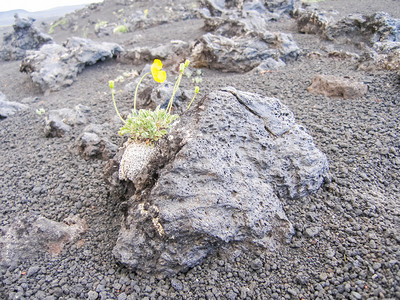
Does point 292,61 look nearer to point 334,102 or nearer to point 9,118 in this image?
point 334,102

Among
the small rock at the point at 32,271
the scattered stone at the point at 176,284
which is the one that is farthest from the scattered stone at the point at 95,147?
the scattered stone at the point at 176,284

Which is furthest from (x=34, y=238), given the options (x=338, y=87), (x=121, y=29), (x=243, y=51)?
(x=121, y=29)

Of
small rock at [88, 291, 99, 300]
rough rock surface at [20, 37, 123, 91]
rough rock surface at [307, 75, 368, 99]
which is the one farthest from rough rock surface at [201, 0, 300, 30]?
small rock at [88, 291, 99, 300]

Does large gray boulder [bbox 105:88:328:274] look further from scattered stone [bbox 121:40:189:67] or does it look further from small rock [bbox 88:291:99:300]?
scattered stone [bbox 121:40:189:67]

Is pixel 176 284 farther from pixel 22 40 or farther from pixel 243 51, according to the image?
pixel 22 40

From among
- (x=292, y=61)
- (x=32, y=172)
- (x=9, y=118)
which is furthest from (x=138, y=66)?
(x=32, y=172)
